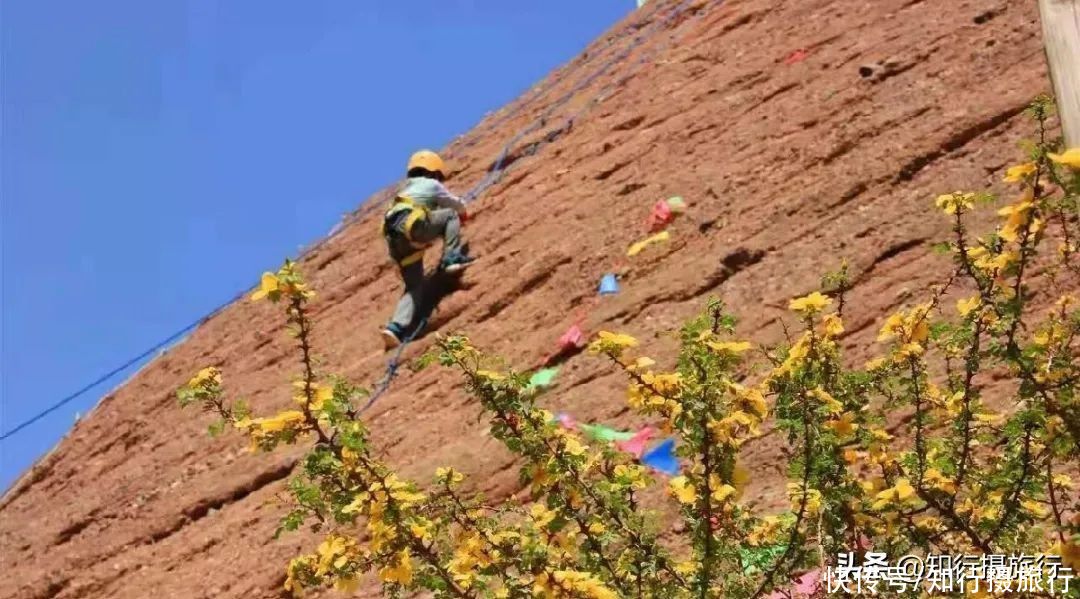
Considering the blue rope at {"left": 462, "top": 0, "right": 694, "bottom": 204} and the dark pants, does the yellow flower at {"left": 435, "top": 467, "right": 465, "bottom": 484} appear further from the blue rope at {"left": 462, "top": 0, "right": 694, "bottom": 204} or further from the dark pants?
the blue rope at {"left": 462, "top": 0, "right": 694, "bottom": 204}

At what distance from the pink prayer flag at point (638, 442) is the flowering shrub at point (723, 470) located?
1.64 m

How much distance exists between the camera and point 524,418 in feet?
10.1

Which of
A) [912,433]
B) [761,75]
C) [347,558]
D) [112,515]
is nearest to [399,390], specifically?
[112,515]

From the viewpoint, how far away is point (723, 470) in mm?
2971

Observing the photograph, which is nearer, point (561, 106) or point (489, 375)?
point (489, 375)

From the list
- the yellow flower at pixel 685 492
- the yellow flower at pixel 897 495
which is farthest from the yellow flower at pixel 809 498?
the yellow flower at pixel 685 492

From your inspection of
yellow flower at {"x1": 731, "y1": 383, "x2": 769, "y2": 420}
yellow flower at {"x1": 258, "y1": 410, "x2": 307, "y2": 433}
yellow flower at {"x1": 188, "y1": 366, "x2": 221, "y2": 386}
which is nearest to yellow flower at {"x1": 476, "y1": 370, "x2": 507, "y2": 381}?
yellow flower at {"x1": 258, "y1": 410, "x2": 307, "y2": 433}

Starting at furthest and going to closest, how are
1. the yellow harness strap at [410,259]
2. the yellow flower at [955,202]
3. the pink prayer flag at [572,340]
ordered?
the yellow harness strap at [410,259]
the pink prayer flag at [572,340]
the yellow flower at [955,202]

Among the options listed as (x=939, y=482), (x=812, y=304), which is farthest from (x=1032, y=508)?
(x=812, y=304)

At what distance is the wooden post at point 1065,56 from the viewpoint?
2.50 meters

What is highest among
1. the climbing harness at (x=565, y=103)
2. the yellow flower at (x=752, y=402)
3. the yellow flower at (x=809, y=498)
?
the climbing harness at (x=565, y=103)

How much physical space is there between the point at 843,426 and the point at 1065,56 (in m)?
0.97

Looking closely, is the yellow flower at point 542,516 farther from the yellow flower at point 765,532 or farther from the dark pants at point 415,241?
the dark pants at point 415,241

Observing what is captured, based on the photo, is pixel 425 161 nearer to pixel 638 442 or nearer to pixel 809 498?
pixel 638 442
